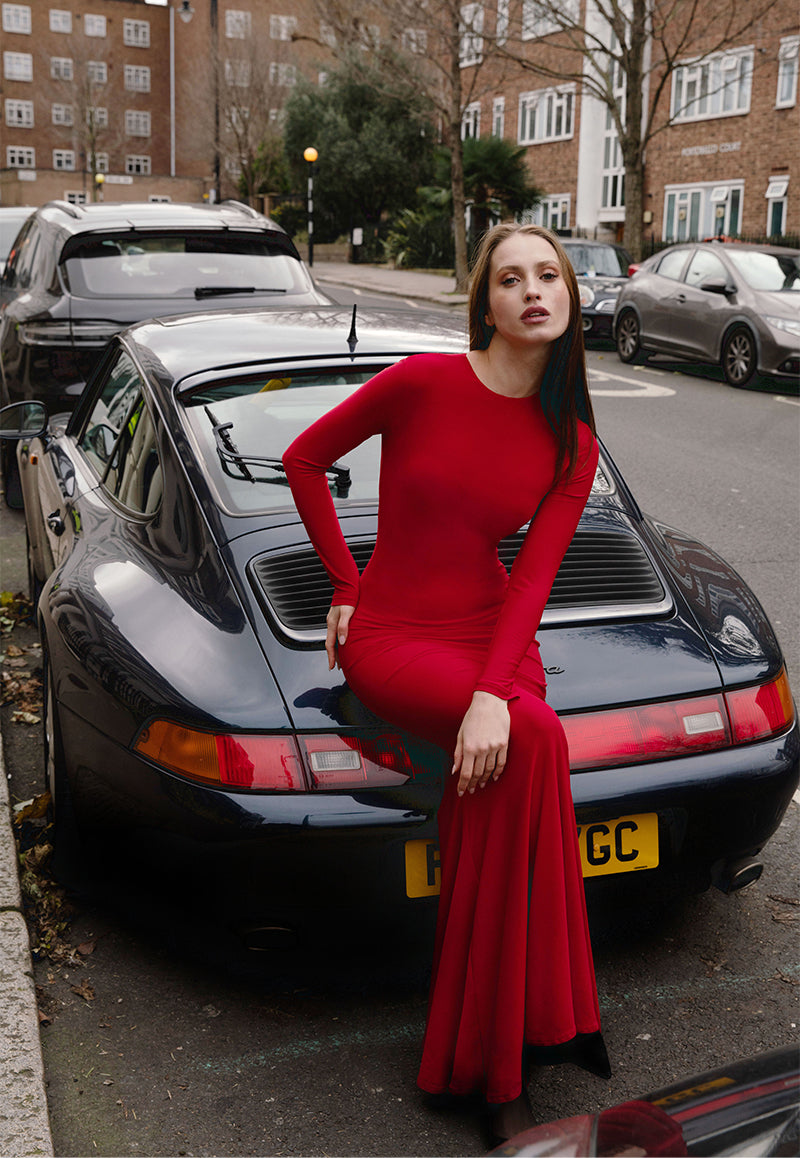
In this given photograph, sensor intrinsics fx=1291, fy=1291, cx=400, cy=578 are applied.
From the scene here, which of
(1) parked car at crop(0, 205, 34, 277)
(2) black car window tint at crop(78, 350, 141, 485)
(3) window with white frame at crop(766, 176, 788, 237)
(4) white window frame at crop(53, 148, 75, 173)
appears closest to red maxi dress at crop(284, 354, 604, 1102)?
(2) black car window tint at crop(78, 350, 141, 485)

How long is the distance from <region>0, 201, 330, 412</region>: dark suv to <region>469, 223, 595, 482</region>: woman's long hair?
4.82 metres

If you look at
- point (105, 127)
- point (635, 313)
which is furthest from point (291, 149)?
point (635, 313)

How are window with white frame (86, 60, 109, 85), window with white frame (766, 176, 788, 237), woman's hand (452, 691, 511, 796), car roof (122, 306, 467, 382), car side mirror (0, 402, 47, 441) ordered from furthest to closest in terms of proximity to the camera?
1. window with white frame (86, 60, 109, 85)
2. window with white frame (766, 176, 788, 237)
3. car side mirror (0, 402, 47, 441)
4. car roof (122, 306, 467, 382)
5. woman's hand (452, 691, 511, 796)

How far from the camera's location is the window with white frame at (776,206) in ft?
113

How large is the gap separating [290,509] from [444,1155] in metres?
1.62

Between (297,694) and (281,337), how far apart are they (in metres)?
1.59

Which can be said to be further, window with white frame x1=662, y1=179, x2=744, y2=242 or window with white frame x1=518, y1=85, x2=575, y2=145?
window with white frame x1=518, y1=85, x2=575, y2=145

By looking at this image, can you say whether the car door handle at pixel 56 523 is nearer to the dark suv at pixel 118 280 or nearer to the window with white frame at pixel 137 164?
the dark suv at pixel 118 280

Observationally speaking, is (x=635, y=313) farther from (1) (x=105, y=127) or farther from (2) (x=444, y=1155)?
(1) (x=105, y=127)

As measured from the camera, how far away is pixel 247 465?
3.50 m

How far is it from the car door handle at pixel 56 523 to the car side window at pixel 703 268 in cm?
1189

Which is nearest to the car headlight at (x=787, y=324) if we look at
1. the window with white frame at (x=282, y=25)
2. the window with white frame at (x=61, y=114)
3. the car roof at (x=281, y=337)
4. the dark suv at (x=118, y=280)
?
the dark suv at (x=118, y=280)

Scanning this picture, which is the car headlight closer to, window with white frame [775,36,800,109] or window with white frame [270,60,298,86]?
window with white frame [775,36,800,109]

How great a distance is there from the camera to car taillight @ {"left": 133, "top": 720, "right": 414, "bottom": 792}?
8.72 feet
